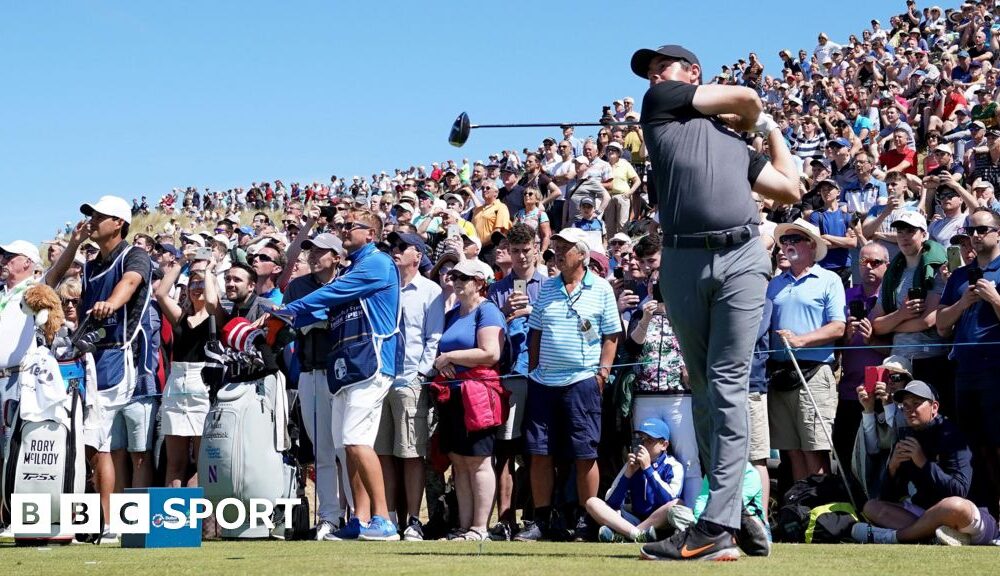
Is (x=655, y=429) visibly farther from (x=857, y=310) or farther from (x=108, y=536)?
(x=108, y=536)

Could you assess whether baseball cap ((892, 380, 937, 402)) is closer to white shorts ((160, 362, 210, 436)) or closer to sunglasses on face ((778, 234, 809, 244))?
sunglasses on face ((778, 234, 809, 244))

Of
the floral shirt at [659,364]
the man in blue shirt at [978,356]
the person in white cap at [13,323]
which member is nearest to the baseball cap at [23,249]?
the person in white cap at [13,323]

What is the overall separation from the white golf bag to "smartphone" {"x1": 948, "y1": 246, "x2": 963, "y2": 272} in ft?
17.7

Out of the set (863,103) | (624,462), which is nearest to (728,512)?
(624,462)

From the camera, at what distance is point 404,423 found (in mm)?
10773

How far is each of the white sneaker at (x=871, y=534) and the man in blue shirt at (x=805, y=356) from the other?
97cm

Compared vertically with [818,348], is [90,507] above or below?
below

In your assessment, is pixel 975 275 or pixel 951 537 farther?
pixel 975 275

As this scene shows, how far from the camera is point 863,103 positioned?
2536cm

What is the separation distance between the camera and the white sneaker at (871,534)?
8.89m

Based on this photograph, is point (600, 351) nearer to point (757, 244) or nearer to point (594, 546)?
point (594, 546)

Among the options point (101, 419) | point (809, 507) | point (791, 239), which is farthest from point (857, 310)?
point (101, 419)

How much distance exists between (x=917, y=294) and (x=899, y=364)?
88 cm

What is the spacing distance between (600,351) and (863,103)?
16612 millimetres
